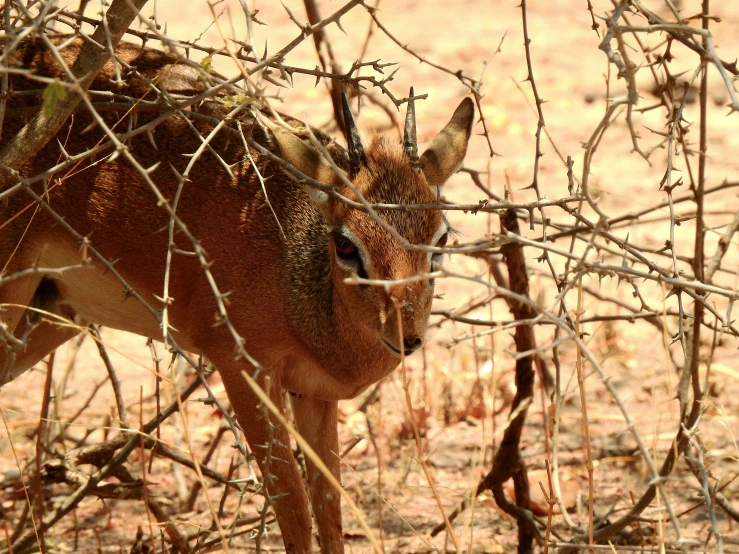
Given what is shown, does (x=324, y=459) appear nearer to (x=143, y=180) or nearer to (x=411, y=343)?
(x=411, y=343)

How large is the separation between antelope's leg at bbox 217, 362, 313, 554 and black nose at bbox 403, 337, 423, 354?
3.09 ft

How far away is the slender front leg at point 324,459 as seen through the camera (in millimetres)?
5430

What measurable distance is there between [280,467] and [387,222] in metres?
1.41

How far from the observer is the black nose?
4.50 meters

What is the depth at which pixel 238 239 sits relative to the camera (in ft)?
17.2

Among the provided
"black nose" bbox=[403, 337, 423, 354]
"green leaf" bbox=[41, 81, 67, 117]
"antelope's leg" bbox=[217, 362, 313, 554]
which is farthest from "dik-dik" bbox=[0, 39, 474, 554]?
"green leaf" bbox=[41, 81, 67, 117]

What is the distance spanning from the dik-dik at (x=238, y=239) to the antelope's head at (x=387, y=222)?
0.05 ft

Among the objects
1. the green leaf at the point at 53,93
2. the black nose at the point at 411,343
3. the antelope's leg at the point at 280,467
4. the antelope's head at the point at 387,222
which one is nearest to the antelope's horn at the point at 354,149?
the antelope's head at the point at 387,222

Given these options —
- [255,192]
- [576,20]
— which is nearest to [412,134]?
[255,192]

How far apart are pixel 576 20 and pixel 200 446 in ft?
40.9

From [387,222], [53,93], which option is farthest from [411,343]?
[53,93]

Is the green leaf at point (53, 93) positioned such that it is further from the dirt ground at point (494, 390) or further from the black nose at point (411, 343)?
the black nose at point (411, 343)

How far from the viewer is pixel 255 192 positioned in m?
5.31

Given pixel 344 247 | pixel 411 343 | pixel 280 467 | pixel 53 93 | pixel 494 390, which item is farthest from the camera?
pixel 280 467
